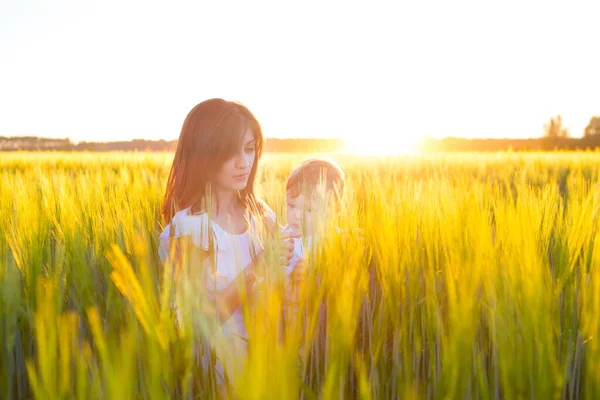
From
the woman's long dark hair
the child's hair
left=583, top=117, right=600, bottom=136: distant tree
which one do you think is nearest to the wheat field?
the woman's long dark hair

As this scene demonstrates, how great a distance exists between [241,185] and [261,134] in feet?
0.81

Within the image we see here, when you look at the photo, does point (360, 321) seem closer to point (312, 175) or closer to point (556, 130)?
point (312, 175)

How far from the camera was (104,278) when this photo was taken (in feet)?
4.25

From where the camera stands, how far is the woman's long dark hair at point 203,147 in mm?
1505

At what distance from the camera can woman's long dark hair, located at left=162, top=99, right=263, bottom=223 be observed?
1.50m

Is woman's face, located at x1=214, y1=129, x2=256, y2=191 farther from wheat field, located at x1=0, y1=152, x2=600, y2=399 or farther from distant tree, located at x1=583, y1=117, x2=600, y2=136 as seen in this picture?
distant tree, located at x1=583, y1=117, x2=600, y2=136

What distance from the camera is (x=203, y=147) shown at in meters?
1.50

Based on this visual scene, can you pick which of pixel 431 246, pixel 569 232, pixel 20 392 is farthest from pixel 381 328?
pixel 20 392

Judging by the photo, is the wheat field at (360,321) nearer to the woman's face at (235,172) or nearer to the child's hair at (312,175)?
the woman's face at (235,172)

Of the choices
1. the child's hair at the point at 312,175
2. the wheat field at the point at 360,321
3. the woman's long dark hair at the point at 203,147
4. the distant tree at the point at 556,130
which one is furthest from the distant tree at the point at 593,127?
the wheat field at the point at 360,321

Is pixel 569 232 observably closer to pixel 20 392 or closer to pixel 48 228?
pixel 20 392

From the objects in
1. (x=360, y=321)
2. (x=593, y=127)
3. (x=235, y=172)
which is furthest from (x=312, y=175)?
(x=593, y=127)

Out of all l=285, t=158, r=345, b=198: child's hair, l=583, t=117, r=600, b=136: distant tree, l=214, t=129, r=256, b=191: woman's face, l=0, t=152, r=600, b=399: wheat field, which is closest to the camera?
l=0, t=152, r=600, b=399: wheat field

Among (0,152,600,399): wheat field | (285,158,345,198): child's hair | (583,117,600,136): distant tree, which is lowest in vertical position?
(0,152,600,399): wheat field
